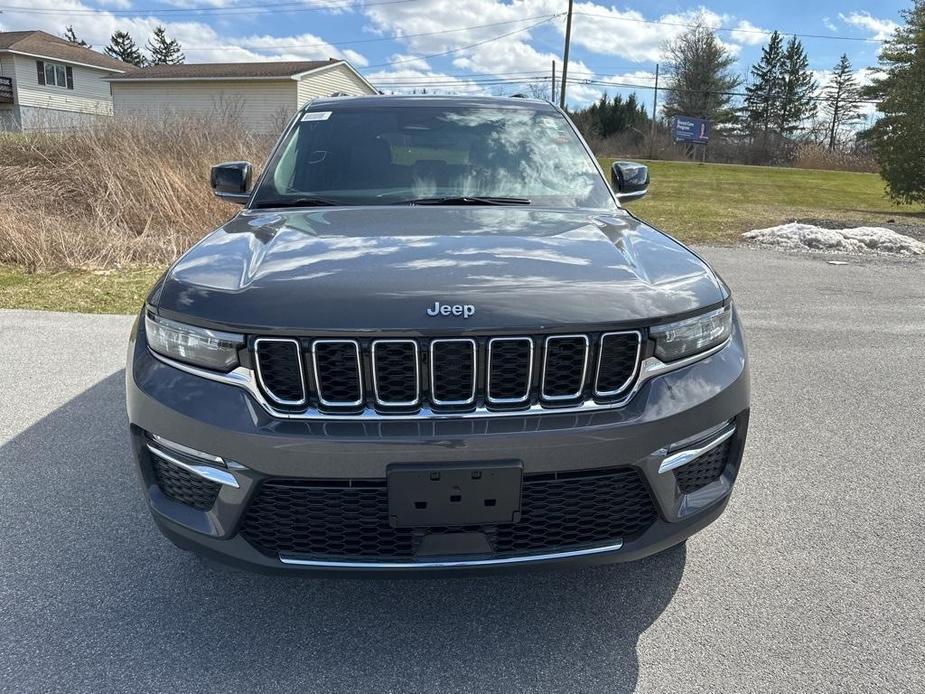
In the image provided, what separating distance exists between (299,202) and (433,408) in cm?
161

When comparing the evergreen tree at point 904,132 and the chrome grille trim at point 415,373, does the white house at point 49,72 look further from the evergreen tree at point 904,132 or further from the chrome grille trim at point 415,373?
the chrome grille trim at point 415,373

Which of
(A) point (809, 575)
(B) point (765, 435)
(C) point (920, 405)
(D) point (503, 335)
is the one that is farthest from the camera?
(C) point (920, 405)

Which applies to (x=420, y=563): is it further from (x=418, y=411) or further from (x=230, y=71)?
(x=230, y=71)

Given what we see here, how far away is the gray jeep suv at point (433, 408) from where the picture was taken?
1936 mm

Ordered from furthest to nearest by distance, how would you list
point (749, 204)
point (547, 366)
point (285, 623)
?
point (749, 204), point (285, 623), point (547, 366)

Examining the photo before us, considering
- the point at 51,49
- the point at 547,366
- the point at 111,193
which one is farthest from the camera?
the point at 51,49

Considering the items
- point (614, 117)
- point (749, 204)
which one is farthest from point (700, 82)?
→ point (749, 204)

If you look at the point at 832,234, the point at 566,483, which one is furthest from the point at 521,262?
the point at 832,234

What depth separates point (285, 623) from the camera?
2354mm

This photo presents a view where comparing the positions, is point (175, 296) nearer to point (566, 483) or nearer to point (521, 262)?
point (521, 262)

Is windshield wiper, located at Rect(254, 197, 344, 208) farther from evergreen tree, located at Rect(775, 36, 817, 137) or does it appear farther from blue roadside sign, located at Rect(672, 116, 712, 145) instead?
evergreen tree, located at Rect(775, 36, 817, 137)

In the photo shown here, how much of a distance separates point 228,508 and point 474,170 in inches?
79.5

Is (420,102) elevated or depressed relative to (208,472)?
elevated

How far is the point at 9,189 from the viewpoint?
31.9 feet
